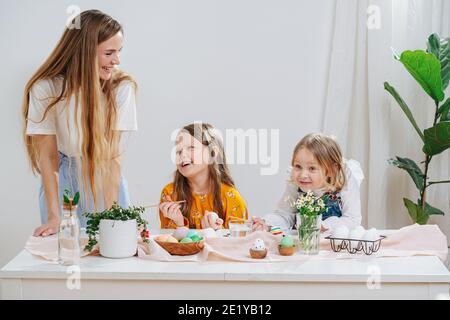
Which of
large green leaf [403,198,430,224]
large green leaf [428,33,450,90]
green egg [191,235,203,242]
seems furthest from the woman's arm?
large green leaf [428,33,450,90]

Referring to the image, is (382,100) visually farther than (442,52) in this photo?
Yes

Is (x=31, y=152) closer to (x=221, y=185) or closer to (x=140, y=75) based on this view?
(x=221, y=185)

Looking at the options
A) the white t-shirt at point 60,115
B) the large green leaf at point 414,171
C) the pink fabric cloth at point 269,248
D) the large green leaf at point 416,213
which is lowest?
the large green leaf at point 416,213

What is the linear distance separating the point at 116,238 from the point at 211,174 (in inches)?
36.0

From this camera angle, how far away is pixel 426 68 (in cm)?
344

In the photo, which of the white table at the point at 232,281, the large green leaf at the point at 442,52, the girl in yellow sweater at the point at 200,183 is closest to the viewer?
the white table at the point at 232,281

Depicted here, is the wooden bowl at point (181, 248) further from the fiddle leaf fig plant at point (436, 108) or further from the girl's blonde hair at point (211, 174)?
the fiddle leaf fig plant at point (436, 108)

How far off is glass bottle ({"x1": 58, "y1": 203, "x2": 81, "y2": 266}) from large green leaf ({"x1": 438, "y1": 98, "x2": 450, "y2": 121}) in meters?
2.44

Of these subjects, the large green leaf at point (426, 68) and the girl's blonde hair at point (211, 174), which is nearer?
the girl's blonde hair at point (211, 174)

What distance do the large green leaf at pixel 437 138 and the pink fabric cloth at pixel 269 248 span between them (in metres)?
1.43

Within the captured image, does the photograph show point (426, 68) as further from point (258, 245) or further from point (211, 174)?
point (258, 245)

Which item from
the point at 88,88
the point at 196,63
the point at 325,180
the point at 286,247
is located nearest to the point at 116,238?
the point at 286,247

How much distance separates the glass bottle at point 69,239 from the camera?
186 cm

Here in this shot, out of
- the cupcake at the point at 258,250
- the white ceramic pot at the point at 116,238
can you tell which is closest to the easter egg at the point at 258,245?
the cupcake at the point at 258,250
